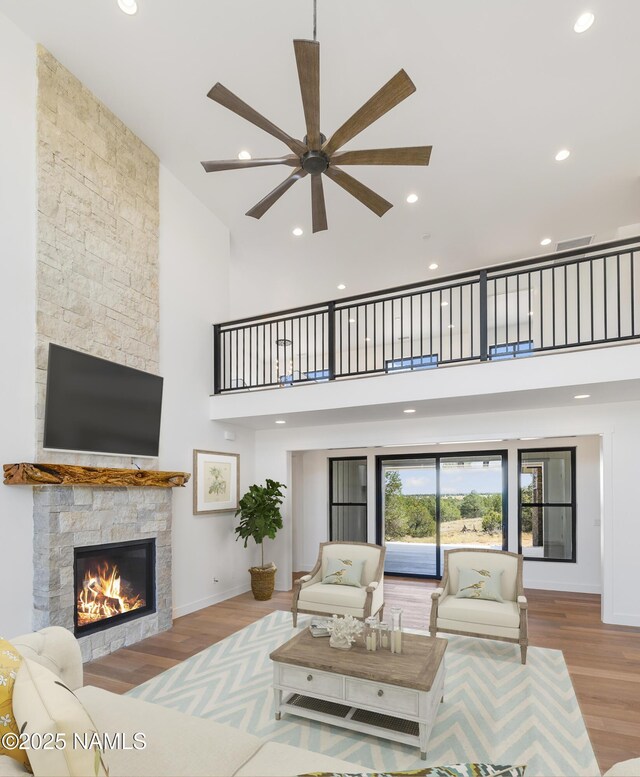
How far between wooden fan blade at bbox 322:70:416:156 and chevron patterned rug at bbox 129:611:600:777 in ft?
12.3

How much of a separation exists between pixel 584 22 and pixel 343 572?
5487mm

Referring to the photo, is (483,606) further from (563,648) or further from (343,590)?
(343,590)

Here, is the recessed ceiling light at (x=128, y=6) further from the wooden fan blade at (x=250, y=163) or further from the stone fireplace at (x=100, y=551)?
the stone fireplace at (x=100, y=551)

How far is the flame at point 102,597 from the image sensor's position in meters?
4.25

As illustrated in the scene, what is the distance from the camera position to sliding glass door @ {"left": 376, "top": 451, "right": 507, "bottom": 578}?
7.31 meters

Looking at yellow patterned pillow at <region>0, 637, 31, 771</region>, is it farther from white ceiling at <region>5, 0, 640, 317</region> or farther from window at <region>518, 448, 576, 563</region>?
window at <region>518, 448, 576, 563</region>

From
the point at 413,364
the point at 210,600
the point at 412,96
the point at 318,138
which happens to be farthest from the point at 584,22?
the point at 210,600

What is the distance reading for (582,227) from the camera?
22.0 ft

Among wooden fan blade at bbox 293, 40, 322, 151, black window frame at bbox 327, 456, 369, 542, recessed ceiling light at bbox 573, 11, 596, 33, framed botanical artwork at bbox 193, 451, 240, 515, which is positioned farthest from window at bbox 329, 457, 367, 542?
recessed ceiling light at bbox 573, 11, 596, 33

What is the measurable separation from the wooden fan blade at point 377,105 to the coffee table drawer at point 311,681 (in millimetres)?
3429

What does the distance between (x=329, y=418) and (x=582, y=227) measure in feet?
14.7

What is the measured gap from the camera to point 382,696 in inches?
113

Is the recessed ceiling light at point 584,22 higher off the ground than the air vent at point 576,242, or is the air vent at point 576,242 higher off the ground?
the recessed ceiling light at point 584,22

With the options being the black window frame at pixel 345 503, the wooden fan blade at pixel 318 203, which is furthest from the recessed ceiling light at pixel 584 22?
the black window frame at pixel 345 503
